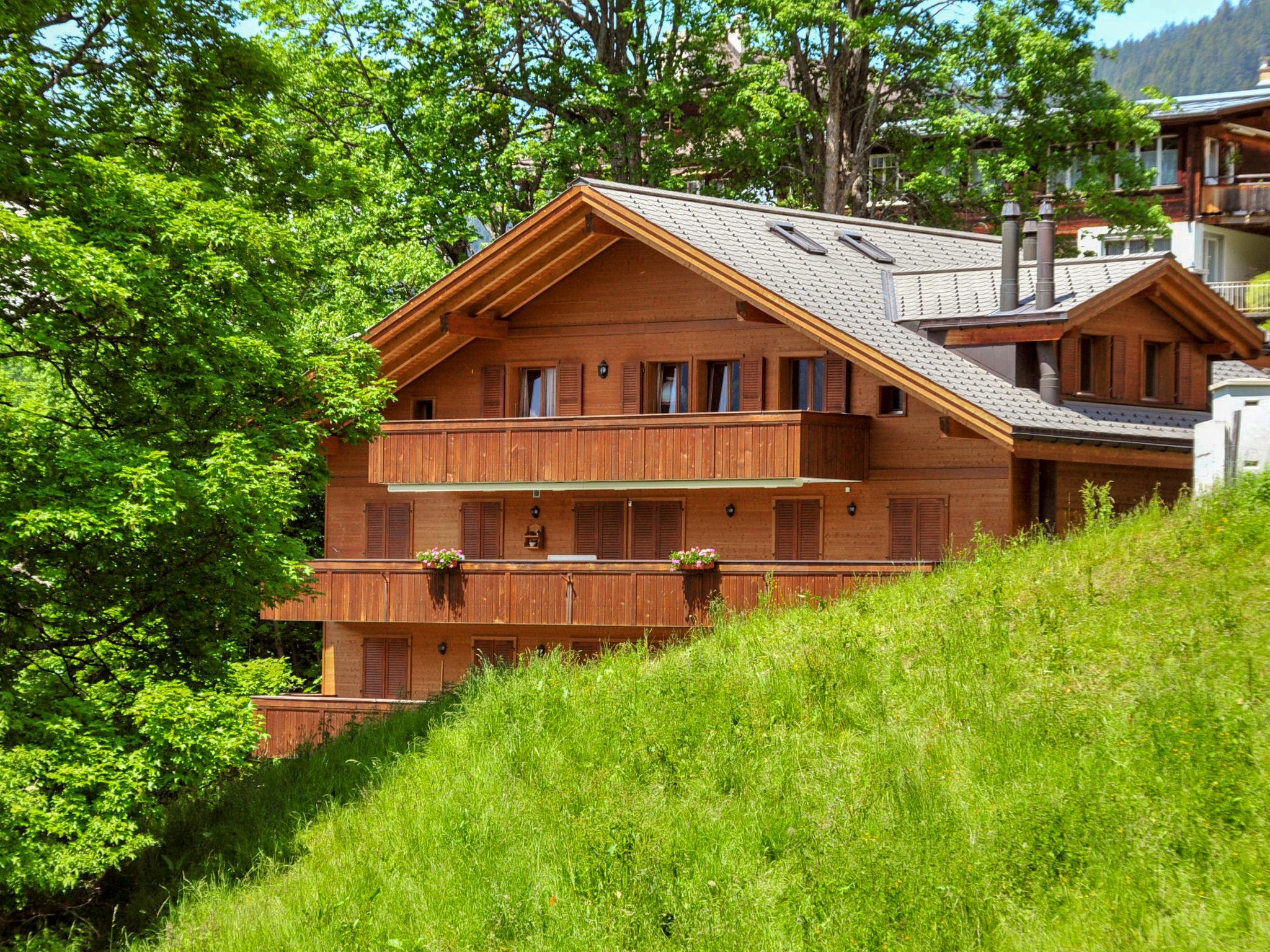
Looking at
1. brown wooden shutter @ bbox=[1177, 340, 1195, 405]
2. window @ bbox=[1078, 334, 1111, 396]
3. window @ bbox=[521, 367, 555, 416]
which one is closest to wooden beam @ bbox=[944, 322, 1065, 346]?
window @ bbox=[1078, 334, 1111, 396]

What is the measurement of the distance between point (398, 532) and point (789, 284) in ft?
33.3

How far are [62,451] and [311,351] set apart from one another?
6.34 m

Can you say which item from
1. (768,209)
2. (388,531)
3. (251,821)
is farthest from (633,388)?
(251,821)

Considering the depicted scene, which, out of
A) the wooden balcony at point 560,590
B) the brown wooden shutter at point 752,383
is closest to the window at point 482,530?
the wooden balcony at point 560,590

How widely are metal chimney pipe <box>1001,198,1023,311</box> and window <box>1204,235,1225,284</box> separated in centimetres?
3024

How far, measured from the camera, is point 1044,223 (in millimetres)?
27578

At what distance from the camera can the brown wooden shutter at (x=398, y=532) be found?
108 ft

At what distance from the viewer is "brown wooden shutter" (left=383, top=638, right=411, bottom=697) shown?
3177cm

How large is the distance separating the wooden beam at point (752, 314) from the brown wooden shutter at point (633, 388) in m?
2.59

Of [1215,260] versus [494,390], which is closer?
[494,390]

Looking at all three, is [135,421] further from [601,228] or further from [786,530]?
[786,530]

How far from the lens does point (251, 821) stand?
19000mm

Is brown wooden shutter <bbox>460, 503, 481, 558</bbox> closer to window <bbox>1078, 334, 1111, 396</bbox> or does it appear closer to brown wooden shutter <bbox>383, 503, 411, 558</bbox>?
brown wooden shutter <bbox>383, 503, 411, 558</bbox>

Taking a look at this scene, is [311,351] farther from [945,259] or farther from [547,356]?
[945,259]
